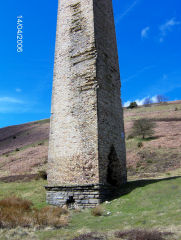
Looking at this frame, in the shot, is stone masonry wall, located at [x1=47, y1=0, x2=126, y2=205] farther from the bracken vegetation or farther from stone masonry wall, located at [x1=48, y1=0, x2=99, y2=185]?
the bracken vegetation

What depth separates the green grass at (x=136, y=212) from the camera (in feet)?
19.7

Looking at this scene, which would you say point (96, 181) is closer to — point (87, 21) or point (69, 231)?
point (69, 231)

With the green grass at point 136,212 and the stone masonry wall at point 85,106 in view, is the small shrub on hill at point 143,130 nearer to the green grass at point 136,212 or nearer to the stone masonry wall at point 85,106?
the stone masonry wall at point 85,106

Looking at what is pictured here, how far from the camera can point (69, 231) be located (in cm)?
612

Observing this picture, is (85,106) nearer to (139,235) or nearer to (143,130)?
(139,235)

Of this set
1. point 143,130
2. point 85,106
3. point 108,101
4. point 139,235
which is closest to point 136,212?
point 139,235

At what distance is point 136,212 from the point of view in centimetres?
796

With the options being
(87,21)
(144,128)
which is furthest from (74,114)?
(144,128)

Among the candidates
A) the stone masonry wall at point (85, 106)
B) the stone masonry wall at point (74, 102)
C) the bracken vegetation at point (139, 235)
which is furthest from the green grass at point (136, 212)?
the stone masonry wall at point (74, 102)

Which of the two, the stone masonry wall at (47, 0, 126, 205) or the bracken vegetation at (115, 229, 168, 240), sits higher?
the stone masonry wall at (47, 0, 126, 205)

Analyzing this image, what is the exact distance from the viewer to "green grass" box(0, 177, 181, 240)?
6.01 metres

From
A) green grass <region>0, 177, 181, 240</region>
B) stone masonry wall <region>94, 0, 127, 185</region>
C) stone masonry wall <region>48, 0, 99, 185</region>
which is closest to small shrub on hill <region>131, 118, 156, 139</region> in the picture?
Result: stone masonry wall <region>94, 0, 127, 185</region>

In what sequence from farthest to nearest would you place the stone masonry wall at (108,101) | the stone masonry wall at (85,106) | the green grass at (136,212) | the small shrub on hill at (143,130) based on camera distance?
the small shrub on hill at (143,130)
the stone masonry wall at (108,101)
the stone masonry wall at (85,106)
the green grass at (136,212)

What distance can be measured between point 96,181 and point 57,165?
8.27 ft
